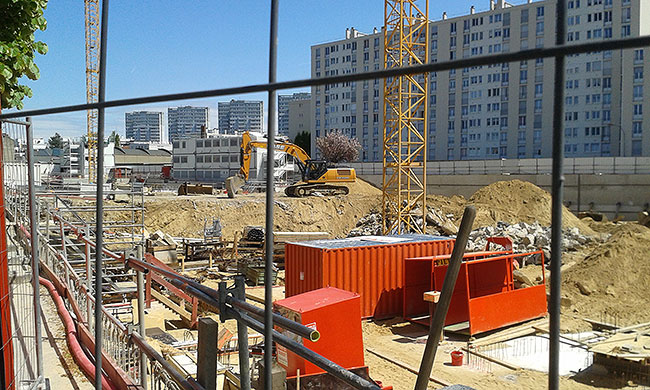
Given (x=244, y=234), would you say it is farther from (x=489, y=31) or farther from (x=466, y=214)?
(x=489, y=31)

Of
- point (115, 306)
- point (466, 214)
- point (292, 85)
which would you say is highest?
point (292, 85)

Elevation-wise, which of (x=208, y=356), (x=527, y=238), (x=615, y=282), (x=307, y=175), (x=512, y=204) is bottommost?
(x=615, y=282)

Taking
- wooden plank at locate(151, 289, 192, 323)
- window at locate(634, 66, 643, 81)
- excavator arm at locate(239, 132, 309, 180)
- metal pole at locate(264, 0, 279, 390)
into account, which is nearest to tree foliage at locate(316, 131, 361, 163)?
excavator arm at locate(239, 132, 309, 180)

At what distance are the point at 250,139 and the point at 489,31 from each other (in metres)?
35.7

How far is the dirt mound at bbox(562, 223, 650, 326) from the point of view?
16.2 meters

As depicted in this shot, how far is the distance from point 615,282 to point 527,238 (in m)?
7.67

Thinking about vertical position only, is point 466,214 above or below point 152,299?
above

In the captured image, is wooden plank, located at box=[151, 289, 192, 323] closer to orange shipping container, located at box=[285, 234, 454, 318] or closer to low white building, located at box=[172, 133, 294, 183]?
orange shipping container, located at box=[285, 234, 454, 318]

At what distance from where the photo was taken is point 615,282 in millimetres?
17969

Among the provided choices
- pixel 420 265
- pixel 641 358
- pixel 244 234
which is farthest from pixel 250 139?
pixel 641 358

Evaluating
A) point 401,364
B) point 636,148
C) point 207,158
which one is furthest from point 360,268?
point 207,158

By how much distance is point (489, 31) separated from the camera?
58875 mm

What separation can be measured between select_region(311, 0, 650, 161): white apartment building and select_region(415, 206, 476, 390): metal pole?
4126cm

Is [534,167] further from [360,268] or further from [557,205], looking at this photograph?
[557,205]
